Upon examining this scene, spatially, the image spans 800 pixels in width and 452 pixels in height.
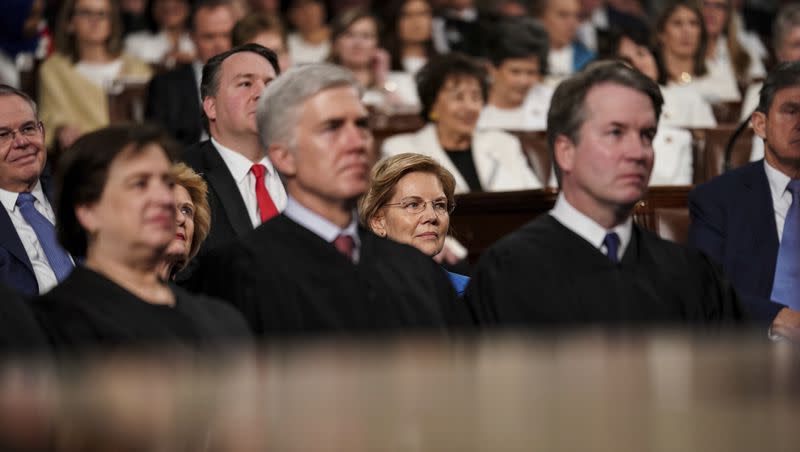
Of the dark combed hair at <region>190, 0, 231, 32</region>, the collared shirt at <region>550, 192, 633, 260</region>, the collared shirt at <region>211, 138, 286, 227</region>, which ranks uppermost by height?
the dark combed hair at <region>190, 0, 231, 32</region>

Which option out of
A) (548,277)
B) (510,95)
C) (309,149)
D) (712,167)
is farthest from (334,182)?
(510,95)

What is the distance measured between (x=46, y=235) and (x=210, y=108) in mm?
699

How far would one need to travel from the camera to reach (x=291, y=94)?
8.78ft

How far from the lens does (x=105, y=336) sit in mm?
2488

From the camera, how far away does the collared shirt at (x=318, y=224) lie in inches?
104

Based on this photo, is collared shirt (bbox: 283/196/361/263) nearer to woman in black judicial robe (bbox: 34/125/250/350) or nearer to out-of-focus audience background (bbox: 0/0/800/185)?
woman in black judicial robe (bbox: 34/125/250/350)

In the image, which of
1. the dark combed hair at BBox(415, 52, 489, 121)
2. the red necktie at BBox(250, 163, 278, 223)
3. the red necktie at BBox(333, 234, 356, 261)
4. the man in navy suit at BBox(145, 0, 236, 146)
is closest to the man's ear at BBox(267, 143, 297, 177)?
the red necktie at BBox(333, 234, 356, 261)

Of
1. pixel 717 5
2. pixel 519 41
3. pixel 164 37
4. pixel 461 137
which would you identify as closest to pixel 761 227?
pixel 461 137

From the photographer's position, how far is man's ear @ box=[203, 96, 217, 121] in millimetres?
4211

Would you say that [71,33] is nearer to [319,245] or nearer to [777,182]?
[777,182]

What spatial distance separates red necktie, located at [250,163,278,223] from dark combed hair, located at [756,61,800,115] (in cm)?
145

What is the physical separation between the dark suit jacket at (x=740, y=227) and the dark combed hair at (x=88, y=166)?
1.82 meters

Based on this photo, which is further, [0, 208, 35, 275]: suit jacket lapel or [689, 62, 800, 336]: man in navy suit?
[689, 62, 800, 336]: man in navy suit

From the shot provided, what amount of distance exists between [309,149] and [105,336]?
0.52 meters
